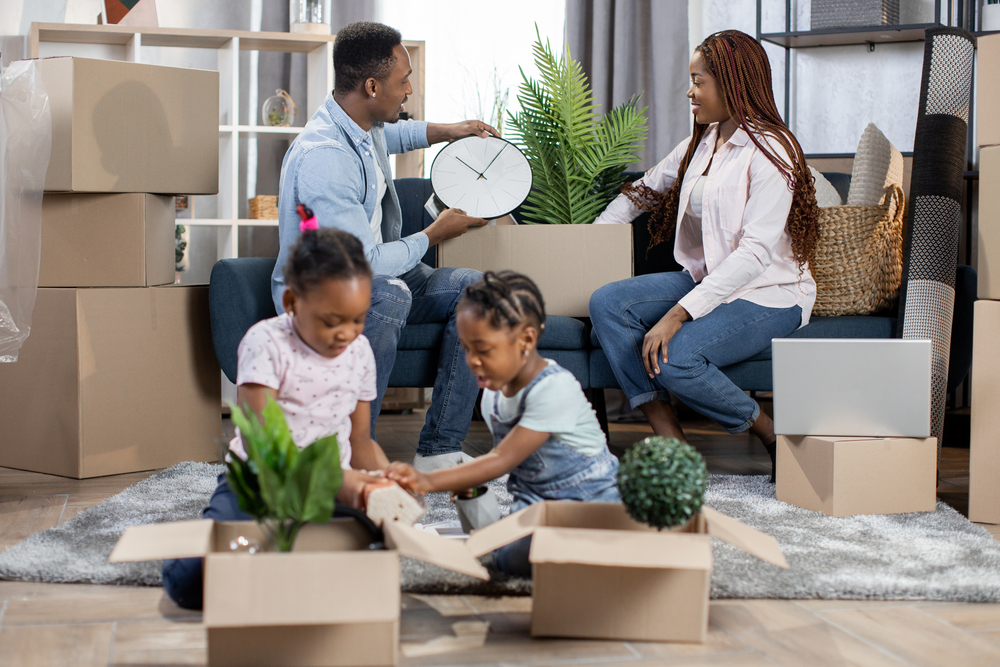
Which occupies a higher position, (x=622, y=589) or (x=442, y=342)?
(x=442, y=342)

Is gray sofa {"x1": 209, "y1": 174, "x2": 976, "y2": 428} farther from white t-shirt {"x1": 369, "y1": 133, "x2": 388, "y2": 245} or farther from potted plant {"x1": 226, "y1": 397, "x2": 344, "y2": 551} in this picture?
potted plant {"x1": 226, "y1": 397, "x2": 344, "y2": 551}

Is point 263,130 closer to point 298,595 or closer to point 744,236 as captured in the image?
point 744,236

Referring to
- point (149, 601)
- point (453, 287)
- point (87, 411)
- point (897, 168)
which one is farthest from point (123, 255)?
point (897, 168)

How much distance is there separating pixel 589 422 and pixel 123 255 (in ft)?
4.20

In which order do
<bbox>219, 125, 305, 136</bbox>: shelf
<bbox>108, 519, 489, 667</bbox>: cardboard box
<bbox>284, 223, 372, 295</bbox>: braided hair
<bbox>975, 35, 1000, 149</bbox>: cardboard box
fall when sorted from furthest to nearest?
1. <bbox>219, 125, 305, 136</bbox>: shelf
2. <bbox>975, 35, 1000, 149</bbox>: cardboard box
3. <bbox>284, 223, 372, 295</bbox>: braided hair
4. <bbox>108, 519, 489, 667</bbox>: cardboard box

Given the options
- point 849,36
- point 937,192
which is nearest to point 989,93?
point 937,192

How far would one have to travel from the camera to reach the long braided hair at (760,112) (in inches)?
79.7

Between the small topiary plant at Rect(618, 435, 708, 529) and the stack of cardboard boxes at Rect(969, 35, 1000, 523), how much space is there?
2.79 ft

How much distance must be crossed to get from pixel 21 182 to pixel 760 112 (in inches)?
62.3

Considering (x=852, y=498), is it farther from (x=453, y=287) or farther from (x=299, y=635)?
(x=299, y=635)

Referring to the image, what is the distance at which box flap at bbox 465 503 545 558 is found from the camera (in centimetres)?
114

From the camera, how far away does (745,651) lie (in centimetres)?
112

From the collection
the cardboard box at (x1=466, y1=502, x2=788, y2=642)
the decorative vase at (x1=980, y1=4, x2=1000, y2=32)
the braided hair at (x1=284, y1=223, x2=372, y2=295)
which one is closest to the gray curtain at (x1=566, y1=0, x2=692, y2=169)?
the decorative vase at (x1=980, y1=4, x2=1000, y2=32)

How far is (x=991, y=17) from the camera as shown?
9.05 ft
